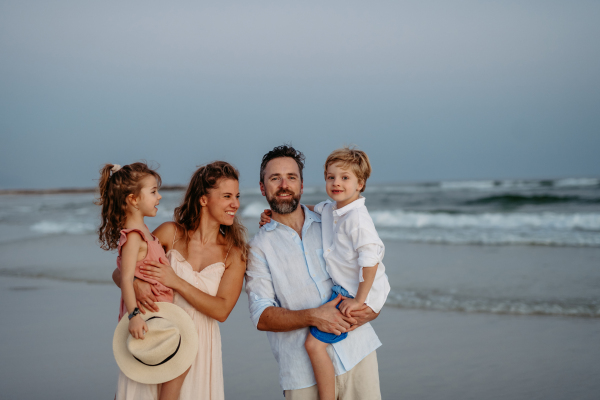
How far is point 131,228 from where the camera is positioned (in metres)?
2.42

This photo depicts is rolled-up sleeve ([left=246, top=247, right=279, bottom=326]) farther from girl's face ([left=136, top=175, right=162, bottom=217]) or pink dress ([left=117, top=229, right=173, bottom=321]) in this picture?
girl's face ([left=136, top=175, right=162, bottom=217])

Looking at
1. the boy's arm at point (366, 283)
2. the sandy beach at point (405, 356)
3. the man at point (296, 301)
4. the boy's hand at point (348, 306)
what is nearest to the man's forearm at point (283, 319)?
the man at point (296, 301)

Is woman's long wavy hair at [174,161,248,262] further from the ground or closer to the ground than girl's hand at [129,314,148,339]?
further from the ground

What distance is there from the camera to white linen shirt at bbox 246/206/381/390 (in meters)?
2.51

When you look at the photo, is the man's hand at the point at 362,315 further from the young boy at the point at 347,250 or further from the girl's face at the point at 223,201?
the girl's face at the point at 223,201

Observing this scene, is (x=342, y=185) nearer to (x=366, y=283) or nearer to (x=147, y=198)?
(x=366, y=283)

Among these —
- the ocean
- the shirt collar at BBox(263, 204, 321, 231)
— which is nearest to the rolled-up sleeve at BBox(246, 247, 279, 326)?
the shirt collar at BBox(263, 204, 321, 231)

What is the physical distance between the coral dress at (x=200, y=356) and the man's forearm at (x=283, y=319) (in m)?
0.27

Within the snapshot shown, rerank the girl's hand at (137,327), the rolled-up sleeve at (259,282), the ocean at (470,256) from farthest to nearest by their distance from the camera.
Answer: the ocean at (470,256) → the rolled-up sleeve at (259,282) → the girl's hand at (137,327)

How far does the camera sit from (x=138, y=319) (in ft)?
7.44

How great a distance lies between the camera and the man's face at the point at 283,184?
2.70 metres

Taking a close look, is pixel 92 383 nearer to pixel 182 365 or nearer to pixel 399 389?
pixel 182 365

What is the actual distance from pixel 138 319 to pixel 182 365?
310mm

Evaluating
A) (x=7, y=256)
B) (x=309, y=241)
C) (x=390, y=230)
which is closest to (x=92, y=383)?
(x=309, y=241)
